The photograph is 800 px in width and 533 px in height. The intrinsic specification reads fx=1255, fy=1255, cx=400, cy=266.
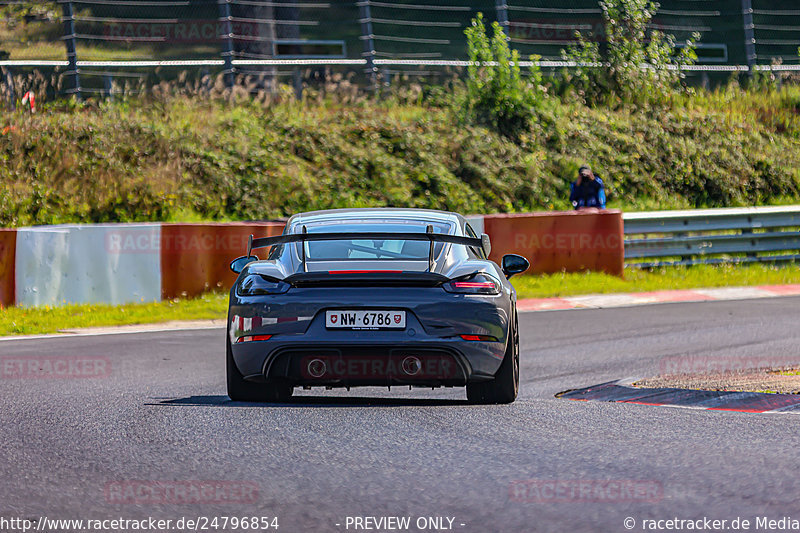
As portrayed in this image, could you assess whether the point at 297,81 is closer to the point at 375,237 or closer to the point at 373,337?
the point at 375,237

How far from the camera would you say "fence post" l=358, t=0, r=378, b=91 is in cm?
2514

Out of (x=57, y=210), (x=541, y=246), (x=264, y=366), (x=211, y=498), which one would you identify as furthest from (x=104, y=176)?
(x=211, y=498)

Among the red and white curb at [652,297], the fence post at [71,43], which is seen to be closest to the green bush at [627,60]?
the red and white curb at [652,297]

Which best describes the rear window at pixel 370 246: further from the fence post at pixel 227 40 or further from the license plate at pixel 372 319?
the fence post at pixel 227 40

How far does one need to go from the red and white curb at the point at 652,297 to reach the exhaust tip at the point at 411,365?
9.23 m

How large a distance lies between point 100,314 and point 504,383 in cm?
843

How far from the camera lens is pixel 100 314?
1508 centimetres

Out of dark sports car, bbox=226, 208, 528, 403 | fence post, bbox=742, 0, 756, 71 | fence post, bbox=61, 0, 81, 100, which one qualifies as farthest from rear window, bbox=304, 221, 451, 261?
fence post, bbox=742, 0, 756, 71

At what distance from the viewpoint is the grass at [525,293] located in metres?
14.7

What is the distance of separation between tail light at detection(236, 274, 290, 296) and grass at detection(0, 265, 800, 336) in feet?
24.1

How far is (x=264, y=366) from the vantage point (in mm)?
7406

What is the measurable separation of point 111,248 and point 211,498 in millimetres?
10402

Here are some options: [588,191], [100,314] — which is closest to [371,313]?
[100,314]

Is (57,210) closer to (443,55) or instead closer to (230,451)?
(443,55)
